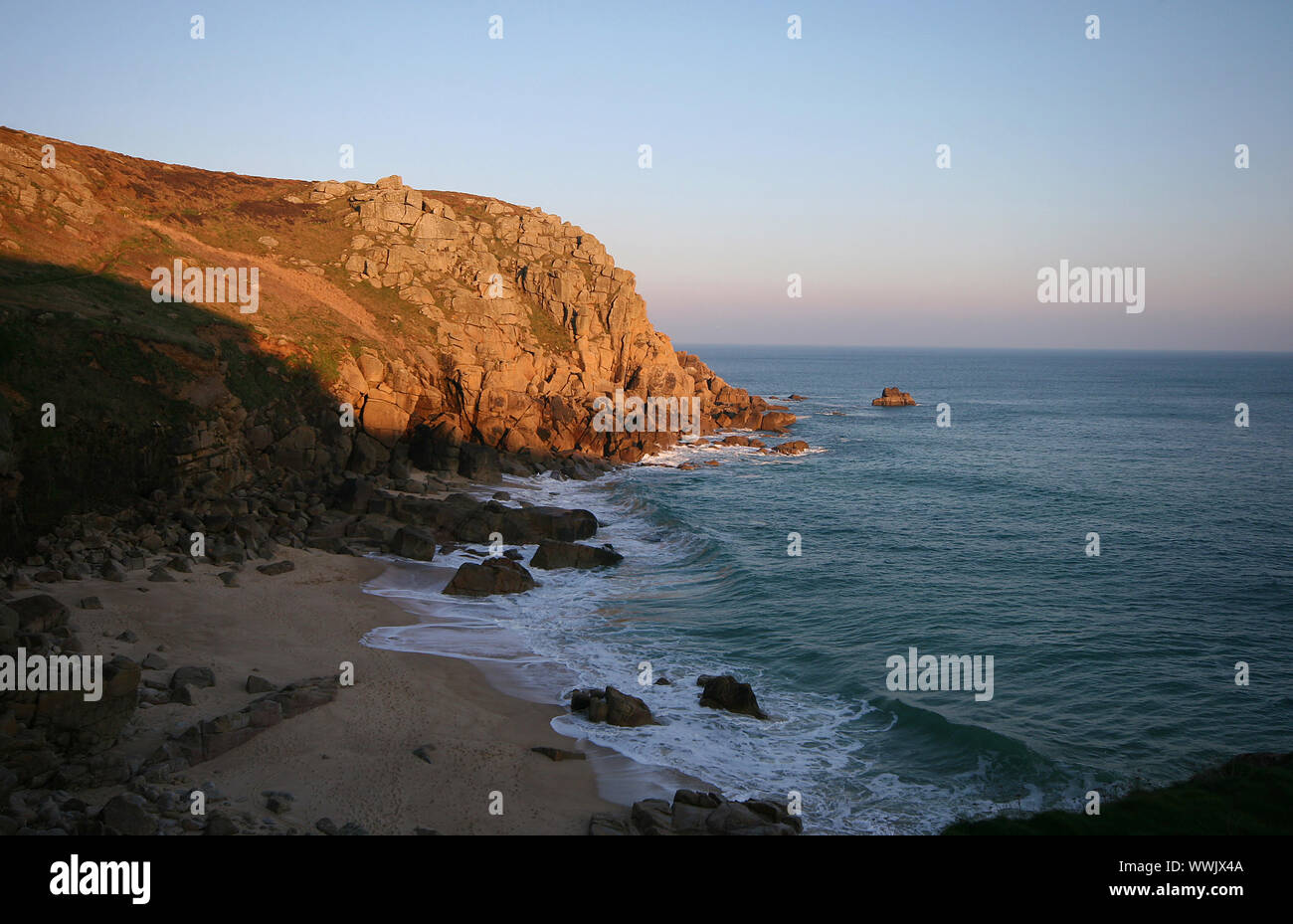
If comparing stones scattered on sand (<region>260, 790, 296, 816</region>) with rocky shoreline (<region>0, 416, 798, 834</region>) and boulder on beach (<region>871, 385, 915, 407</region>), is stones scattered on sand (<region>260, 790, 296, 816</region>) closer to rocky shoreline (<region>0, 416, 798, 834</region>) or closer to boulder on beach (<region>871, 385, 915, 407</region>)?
rocky shoreline (<region>0, 416, 798, 834</region>)

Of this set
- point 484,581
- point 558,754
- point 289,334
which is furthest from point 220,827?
point 289,334

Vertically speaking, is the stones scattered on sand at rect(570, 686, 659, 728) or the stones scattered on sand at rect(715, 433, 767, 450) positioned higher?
the stones scattered on sand at rect(715, 433, 767, 450)

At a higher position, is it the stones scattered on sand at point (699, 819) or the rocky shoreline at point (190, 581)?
the rocky shoreline at point (190, 581)

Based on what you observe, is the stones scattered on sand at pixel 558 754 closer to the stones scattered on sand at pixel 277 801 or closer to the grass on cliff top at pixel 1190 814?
the stones scattered on sand at pixel 277 801

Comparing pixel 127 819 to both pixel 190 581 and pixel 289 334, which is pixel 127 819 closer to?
pixel 190 581

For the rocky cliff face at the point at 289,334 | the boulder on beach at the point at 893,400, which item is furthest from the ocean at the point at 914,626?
the boulder on beach at the point at 893,400

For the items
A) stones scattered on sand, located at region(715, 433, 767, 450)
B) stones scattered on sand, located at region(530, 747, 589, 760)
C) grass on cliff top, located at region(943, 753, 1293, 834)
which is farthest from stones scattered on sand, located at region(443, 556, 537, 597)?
stones scattered on sand, located at region(715, 433, 767, 450)
